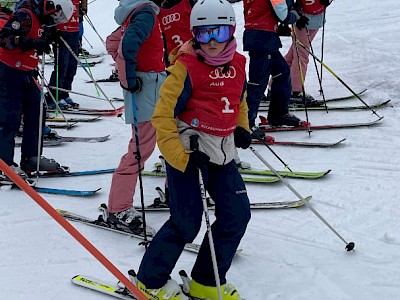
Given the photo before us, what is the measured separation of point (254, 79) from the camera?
639 cm

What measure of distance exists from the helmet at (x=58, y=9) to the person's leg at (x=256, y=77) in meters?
2.11

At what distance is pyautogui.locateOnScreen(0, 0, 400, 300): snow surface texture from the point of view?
11.4ft

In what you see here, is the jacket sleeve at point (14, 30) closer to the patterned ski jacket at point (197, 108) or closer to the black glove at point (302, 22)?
the patterned ski jacket at point (197, 108)

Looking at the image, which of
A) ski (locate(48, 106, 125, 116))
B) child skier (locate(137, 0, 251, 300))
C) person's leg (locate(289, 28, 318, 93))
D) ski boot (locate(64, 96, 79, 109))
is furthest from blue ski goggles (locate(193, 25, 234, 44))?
ski boot (locate(64, 96, 79, 109))

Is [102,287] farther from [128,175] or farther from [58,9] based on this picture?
[58,9]

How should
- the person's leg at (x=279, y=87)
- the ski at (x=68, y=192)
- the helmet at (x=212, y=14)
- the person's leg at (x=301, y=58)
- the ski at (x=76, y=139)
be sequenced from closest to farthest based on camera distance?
the helmet at (x=212, y=14) < the ski at (x=68, y=192) < the person's leg at (x=279, y=87) < the ski at (x=76, y=139) < the person's leg at (x=301, y=58)

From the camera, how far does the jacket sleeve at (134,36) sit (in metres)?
3.87

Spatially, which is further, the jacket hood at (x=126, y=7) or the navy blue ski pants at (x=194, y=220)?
the jacket hood at (x=126, y=7)

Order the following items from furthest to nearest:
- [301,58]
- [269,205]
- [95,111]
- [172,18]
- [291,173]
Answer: [95,111] → [301,58] → [291,173] → [172,18] → [269,205]

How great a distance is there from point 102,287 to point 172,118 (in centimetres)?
121

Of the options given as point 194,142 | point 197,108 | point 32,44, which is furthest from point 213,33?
point 32,44

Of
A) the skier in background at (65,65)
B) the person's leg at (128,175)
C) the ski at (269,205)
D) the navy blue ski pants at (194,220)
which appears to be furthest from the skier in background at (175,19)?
the skier in background at (65,65)

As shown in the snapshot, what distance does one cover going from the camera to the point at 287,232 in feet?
13.7

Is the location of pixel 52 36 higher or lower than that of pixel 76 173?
higher
